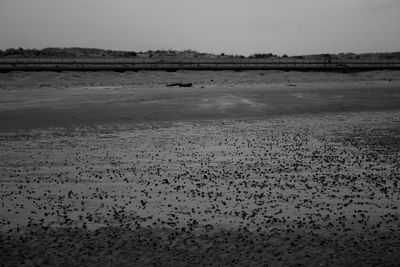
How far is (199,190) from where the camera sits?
33.2 ft

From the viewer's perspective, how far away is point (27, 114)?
72.7ft

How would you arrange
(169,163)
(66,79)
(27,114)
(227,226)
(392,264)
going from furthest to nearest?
(66,79) < (27,114) < (169,163) < (227,226) < (392,264)

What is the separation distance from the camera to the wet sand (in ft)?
24.0

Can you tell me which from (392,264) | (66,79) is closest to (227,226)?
(392,264)

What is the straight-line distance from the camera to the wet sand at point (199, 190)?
730 centimetres

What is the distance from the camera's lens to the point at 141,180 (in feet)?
36.0

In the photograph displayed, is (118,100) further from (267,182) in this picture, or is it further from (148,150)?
(267,182)

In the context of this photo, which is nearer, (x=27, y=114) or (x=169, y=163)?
(x=169, y=163)

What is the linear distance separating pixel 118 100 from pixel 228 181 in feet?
63.2

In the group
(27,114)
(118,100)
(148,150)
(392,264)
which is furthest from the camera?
(118,100)

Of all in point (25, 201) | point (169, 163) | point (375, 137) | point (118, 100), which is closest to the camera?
point (25, 201)

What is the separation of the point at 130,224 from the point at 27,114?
51.2 feet

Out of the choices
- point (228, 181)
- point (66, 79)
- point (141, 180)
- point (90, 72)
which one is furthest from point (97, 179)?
point (90, 72)

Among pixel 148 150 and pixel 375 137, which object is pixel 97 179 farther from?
pixel 375 137
